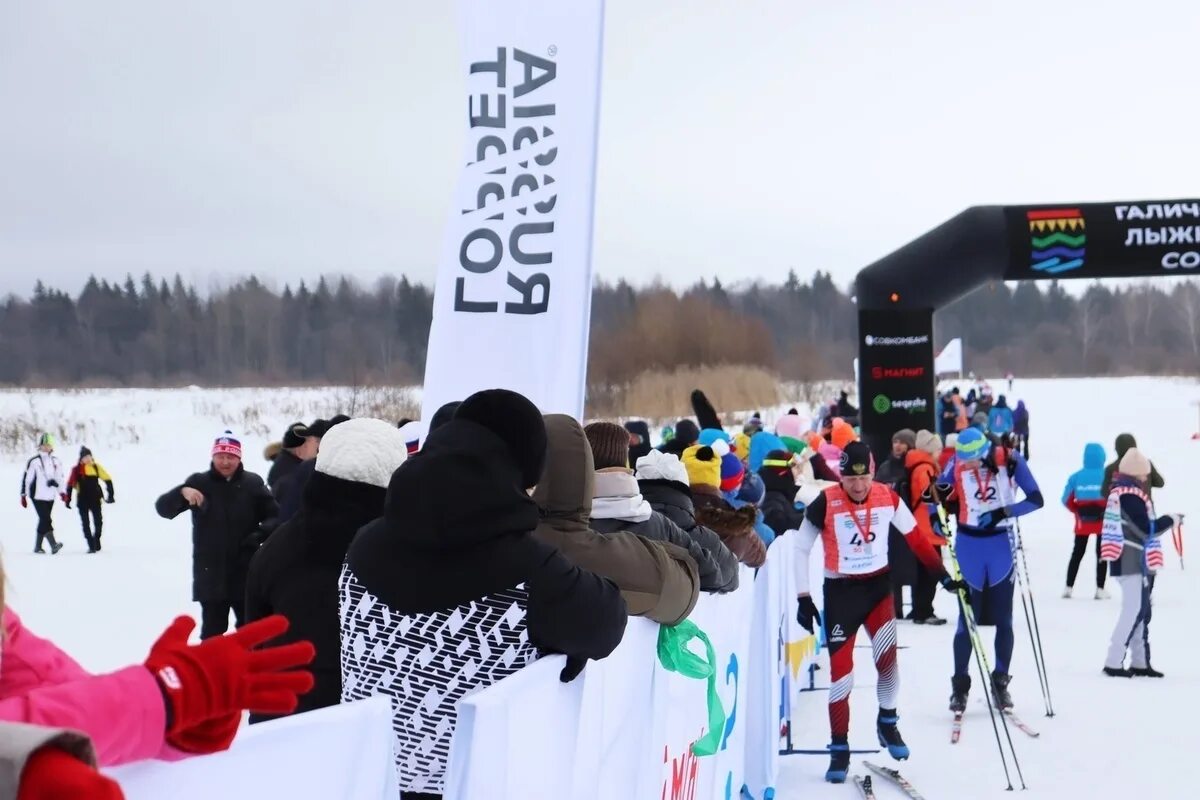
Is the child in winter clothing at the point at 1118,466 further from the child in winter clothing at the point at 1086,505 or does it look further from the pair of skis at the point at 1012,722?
the pair of skis at the point at 1012,722

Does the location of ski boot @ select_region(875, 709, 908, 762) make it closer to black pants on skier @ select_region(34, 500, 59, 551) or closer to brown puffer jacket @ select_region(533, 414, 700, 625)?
brown puffer jacket @ select_region(533, 414, 700, 625)

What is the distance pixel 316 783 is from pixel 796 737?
608 cm

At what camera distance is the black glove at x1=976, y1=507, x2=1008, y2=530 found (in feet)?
26.2

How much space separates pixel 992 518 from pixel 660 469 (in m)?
3.77

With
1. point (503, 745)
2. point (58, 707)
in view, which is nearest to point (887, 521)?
point (503, 745)

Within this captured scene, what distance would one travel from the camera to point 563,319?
5.89 meters

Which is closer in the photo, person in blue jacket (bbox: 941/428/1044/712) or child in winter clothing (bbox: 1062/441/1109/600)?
person in blue jacket (bbox: 941/428/1044/712)

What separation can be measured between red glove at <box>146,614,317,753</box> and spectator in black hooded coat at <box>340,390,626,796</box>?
968mm

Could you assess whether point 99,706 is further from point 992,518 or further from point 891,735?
point 992,518

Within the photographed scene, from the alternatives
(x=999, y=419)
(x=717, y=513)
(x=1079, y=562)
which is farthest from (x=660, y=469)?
(x=999, y=419)

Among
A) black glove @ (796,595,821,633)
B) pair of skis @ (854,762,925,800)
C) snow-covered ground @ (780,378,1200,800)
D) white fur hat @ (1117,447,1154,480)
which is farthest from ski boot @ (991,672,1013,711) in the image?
white fur hat @ (1117,447,1154,480)

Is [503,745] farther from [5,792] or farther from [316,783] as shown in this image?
[5,792]

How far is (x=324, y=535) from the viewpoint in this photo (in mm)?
3328

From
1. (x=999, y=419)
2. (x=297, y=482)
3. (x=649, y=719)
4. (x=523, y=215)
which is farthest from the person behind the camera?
(x=999, y=419)
